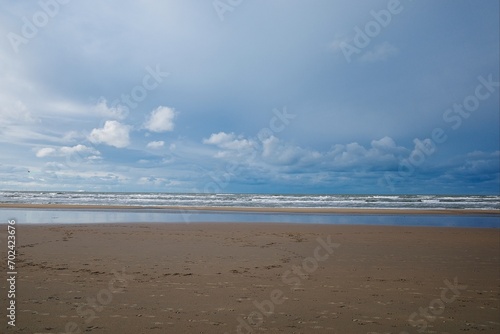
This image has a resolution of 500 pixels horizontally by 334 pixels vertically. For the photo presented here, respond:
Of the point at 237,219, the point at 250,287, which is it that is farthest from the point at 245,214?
the point at 250,287

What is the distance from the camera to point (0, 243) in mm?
12805

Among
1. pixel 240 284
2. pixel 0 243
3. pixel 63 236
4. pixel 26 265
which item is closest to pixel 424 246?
pixel 240 284

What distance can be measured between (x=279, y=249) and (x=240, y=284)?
4.97m

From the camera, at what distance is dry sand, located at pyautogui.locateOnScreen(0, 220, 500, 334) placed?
5707mm

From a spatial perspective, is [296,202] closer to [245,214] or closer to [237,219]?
[245,214]

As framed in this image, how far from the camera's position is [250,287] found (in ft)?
25.2

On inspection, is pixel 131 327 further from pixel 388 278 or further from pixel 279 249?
pixel 279 249

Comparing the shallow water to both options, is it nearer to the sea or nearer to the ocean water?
the sea

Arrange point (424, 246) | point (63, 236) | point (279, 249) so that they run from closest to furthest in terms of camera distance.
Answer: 1. point (279, 249)
2. point (424, 246)
3. point (63, 236)

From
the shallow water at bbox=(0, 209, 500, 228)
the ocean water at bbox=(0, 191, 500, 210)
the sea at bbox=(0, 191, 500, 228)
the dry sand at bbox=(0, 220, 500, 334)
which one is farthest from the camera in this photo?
the ocean water at bbox=(0, 191, 500, 210)

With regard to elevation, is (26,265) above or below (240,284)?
above

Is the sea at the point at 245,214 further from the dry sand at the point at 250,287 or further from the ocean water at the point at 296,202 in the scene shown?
the dry sand at the point at 250,287

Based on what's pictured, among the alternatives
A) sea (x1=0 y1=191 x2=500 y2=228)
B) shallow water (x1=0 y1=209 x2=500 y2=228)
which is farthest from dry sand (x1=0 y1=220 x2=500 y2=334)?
sea (x1=0 y1=191 x2=500 y2=228)

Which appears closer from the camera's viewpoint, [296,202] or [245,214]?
[245,214]
